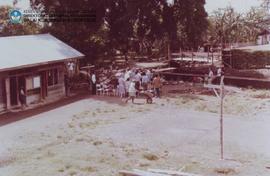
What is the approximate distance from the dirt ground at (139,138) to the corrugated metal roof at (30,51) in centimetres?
285

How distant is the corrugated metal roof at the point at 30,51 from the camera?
22.0 metres

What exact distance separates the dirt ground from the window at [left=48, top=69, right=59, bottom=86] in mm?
2464

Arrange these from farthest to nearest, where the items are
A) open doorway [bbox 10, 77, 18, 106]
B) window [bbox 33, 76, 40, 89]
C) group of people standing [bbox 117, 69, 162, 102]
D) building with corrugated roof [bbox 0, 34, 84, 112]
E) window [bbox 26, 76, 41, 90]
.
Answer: group of people standing [bbox 117, 69, 162, 102], window [bbox 33, 76, 40, 89], window [bbox 26, 76, 41, 90], open doorway [bbox 10, 77, 18, 106], building with corrugated roof [bbox 0, 34, 84, 112]

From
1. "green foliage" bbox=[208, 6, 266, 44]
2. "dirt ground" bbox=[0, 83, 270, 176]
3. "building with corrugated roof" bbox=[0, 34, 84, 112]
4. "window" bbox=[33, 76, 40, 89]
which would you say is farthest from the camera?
"green foliage" bbox=[208, 6, 266, 44]

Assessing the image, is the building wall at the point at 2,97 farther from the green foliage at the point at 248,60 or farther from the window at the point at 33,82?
the green foliage at the point at 248,60

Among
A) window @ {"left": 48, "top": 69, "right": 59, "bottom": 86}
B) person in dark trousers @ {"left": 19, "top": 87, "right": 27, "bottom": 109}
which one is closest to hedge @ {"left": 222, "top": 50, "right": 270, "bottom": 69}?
window @ {"left": 48, "top": 69, "right": 59, "bottom": 86}

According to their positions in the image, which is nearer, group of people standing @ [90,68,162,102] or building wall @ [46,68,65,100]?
group of people standing @ [90,68,162,102]

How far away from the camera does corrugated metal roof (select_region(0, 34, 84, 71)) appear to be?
72.1 feet

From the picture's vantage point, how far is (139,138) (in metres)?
17.0

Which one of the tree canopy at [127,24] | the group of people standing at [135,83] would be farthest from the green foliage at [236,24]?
the group of people standing at [135,83]

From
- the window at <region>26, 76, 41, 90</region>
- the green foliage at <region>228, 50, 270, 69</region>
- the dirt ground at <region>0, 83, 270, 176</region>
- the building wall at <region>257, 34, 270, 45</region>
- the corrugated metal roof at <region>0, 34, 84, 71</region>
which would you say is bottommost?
the dirt ground at <region>0, 83, 270, 176</region>

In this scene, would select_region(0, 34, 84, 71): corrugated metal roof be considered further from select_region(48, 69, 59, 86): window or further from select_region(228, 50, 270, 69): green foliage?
select_region(228, 50, 270, 69): green foliage

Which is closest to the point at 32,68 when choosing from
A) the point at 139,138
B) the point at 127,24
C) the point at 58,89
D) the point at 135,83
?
the point at 58,89

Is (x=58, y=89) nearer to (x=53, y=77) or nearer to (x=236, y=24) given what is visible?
(x=53, y=77)
